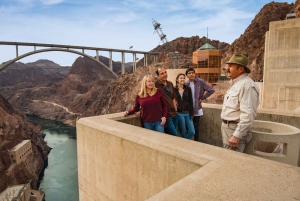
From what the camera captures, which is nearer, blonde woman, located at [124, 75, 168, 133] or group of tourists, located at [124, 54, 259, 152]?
group of tourists, located at [124, 54, 259, 152]

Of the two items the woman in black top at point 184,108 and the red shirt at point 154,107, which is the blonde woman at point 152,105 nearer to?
the red shirt at point 154,107

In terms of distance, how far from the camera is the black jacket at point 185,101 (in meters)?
3.82

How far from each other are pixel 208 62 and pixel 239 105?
2527cm

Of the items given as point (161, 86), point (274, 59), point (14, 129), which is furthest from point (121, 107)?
point (161, 86)

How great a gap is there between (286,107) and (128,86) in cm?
3947

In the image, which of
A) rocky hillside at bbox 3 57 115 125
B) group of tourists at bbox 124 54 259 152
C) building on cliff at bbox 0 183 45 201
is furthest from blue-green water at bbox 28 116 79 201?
group of tourists at bbox 124 54 259 152

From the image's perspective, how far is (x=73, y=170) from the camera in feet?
106

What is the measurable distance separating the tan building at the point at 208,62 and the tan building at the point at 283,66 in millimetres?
16446

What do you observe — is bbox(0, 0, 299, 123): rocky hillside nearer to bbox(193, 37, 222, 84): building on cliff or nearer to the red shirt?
bbox(193, 37, 222, 84): building on cliff

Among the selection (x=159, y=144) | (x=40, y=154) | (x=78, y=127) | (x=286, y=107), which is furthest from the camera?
(x=40, y=154)

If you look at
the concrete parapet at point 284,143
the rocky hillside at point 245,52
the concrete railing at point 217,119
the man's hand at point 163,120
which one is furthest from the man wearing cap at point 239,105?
the rocky hillside at point 245,52

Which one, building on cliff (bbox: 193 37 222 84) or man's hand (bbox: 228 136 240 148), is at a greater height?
building on cliff (bbox: 193 37 222 84)

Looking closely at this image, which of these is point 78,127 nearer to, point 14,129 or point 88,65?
point 14,129

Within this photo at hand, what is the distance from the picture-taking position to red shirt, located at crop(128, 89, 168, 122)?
11.1ft
